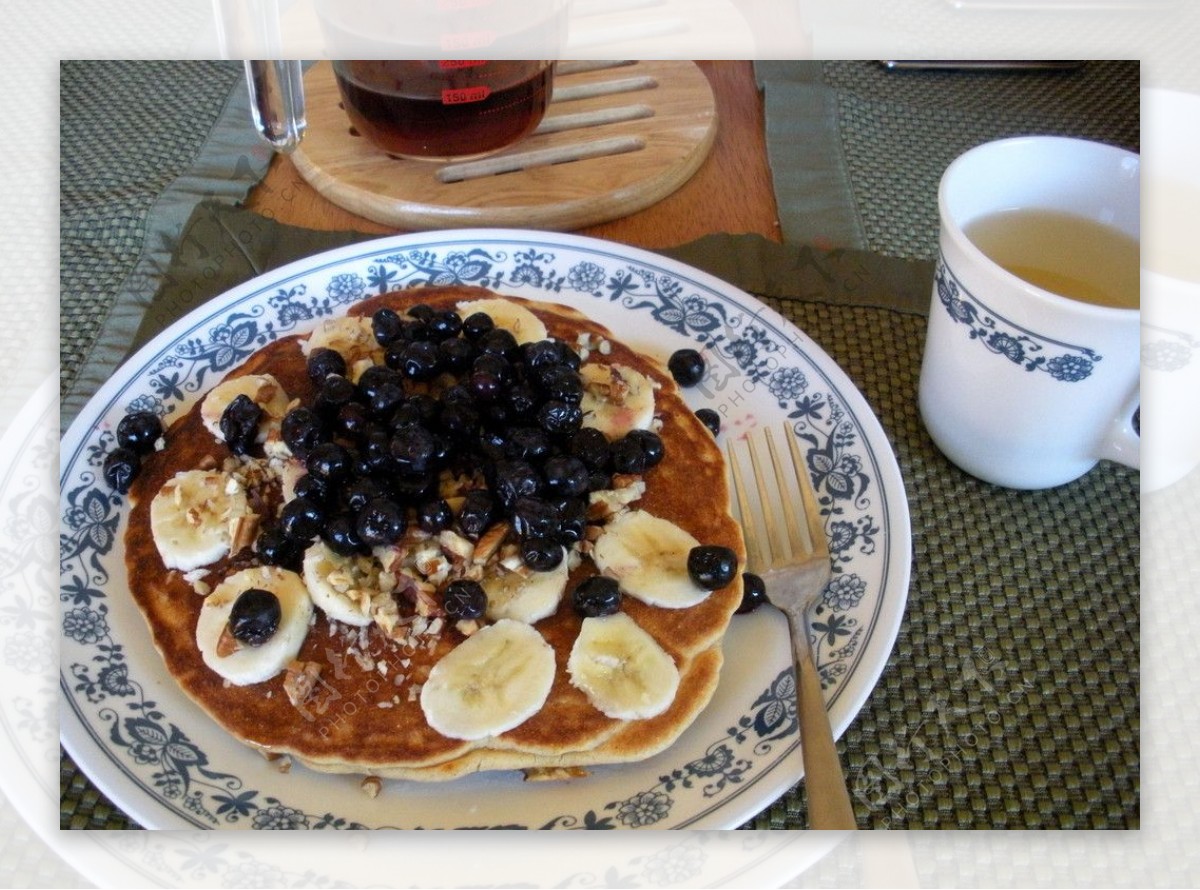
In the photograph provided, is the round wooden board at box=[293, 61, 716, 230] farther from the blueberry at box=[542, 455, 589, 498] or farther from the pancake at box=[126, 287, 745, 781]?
the blueberry at box=[542, 455, 589, 498]

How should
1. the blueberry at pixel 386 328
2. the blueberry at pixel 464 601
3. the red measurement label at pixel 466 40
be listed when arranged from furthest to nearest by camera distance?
1. the red measurement label at pixel 466 40
2. the blueberry at pixel 386 328
3. the blueberry at pixel 464 601

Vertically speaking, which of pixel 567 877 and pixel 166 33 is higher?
pixel 166 33

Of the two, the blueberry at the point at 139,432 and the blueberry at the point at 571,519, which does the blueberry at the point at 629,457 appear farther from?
the blueberry at the point at 139,432

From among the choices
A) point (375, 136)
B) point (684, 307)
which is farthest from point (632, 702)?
point (375, 136)

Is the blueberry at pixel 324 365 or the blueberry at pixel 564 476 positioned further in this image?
the blueberry at pixel 324 365

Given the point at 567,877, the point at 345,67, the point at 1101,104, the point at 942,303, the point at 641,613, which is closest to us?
the point at 567,877

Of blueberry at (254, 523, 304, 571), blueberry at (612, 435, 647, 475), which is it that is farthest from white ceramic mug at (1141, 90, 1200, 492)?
blueberry at (254, 523, 304, 571)

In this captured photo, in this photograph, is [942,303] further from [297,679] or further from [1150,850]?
[297,679]

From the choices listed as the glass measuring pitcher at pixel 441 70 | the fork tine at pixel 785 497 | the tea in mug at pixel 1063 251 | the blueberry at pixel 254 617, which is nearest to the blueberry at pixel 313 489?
the blueberry at pixel 254 617
